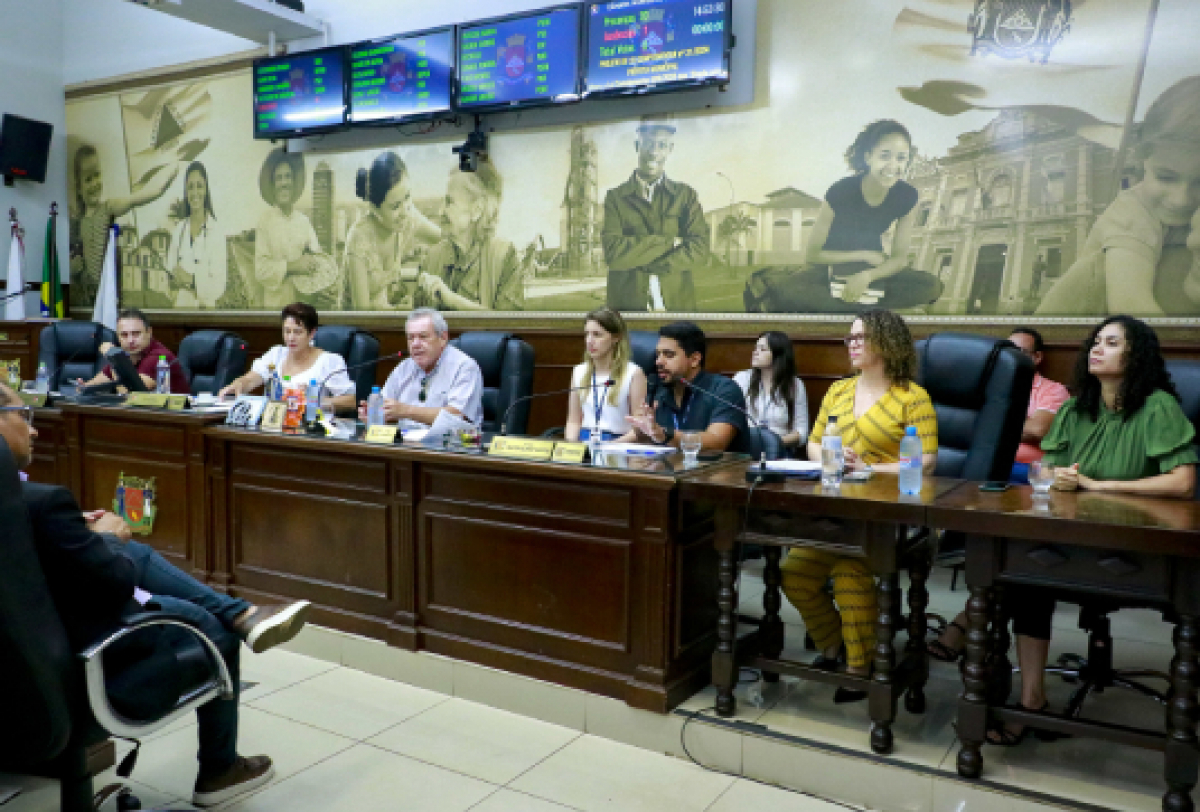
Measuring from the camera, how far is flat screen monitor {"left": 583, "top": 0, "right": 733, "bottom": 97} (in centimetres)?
456

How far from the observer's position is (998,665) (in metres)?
2.28

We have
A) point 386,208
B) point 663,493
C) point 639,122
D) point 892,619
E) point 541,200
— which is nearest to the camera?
point 892,619

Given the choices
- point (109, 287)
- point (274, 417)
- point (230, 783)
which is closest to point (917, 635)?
point (230, 783)

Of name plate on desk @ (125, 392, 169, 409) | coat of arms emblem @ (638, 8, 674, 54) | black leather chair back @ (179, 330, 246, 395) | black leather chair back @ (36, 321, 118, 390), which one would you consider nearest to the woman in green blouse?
coat of arms emblem @ (638, 8, 674, 54)

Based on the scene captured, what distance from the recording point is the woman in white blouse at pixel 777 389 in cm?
426

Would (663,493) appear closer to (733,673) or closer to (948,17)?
(733,673)

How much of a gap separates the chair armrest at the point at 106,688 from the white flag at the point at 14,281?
22.6 ft

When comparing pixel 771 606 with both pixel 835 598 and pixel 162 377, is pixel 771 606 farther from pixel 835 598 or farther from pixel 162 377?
pixel 162 377

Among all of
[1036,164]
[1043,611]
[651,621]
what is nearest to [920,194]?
[1036,164]

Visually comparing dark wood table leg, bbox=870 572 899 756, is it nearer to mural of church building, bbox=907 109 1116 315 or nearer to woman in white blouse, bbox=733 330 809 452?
woman in white blouse, bbox=733 330 809 452

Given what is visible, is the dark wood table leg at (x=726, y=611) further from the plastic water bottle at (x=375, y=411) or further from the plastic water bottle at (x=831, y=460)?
the plastic water bottle at (x=375, y=411)

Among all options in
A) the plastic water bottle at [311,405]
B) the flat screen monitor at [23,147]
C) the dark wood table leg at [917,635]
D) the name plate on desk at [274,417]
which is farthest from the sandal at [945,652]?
the flat screen monitor at [23,147]

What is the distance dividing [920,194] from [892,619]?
9.25 feet

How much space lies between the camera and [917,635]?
2379 mm
